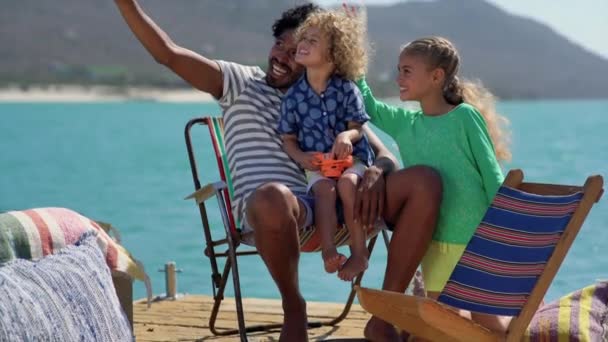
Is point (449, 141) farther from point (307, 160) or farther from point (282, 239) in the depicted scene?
point (282, 239)

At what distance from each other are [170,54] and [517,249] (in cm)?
131

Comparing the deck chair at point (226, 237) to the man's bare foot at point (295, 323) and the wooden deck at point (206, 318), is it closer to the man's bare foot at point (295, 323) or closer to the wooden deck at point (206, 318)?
the wooden deck at point (206, 318)

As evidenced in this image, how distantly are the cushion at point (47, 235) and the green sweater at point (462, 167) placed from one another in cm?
94

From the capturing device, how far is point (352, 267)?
318cm

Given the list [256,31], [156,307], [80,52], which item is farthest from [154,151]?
[256,31]

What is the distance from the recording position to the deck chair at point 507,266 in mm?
2814

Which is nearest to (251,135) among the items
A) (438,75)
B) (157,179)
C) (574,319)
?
(438,75)

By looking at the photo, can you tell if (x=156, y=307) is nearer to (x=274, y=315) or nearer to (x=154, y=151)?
(x=274, y=315)

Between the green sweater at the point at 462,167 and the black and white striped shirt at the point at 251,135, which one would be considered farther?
the black and white striped shirt at the point at 251,135

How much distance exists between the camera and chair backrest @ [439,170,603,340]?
2.88 m

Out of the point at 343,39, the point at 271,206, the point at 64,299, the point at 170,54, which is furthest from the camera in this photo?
the point at 170,54

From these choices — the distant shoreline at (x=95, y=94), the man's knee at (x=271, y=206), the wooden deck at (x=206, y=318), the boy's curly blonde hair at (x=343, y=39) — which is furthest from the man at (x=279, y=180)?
the distant shoreline at (x=95, y=94)

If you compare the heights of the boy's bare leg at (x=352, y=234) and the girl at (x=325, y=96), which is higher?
the girl at (x=325, y=96)

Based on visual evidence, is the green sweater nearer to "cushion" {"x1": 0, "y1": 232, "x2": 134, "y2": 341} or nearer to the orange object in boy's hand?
the orange object in boy's hand
